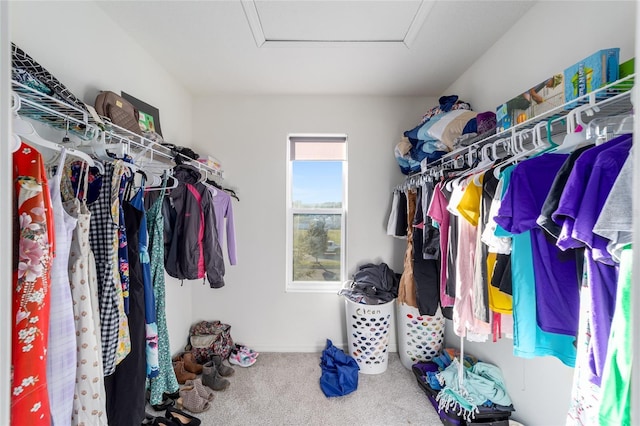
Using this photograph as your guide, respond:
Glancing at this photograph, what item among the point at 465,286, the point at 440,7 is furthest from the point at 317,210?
the point at 440,7

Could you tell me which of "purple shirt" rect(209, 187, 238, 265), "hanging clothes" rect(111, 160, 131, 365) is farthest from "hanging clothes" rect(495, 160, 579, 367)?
"purple shirt" rect(209, 187, 238, 265)

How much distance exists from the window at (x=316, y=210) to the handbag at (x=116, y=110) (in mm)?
1269

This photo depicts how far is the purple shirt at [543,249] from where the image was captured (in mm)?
807

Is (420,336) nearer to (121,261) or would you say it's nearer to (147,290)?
(147,290)

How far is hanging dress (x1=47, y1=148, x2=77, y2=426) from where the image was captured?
69 centimetres

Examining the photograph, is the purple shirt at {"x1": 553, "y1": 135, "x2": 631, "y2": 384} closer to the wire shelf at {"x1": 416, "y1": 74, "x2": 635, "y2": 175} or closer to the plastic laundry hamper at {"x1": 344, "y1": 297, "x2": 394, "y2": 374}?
the wire shelf at {"x1": 416, "y1": 74, "x2": 635, "y2": 175}

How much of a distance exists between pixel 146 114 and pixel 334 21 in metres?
1.32

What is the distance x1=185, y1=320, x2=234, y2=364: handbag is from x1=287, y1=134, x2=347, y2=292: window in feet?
2.28

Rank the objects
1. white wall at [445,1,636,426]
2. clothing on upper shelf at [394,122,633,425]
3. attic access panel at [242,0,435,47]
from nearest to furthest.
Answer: clothing on upper shelf at [394,122,633,425] < white wall at [445,1,636,426] < attic access panel at [242,0,435,47]

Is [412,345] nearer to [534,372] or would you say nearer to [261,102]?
[534,372]

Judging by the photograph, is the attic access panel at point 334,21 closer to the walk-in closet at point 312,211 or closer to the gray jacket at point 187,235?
the walk-in closet at point 312,211

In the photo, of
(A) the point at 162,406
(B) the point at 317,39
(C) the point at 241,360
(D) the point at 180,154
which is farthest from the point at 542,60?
(A) the point at 162,406

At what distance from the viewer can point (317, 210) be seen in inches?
94.3

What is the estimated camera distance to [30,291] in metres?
0.62
